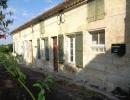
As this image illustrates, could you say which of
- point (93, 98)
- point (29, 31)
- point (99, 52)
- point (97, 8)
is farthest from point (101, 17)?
point (29, 31)

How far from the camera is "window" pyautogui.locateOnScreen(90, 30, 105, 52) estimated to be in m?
6.75

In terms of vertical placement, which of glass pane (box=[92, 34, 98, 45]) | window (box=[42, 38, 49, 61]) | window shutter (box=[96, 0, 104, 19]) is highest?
window shutter (box=[96, 0, 104, 19])

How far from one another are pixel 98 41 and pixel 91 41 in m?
0.46

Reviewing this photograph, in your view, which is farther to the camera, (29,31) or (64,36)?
(29,31)

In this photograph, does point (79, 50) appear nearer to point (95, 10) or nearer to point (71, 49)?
point (71, 49)

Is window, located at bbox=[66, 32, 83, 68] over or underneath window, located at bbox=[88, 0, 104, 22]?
underneath

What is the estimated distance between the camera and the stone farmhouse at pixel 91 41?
5.65 metres

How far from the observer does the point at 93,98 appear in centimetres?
553

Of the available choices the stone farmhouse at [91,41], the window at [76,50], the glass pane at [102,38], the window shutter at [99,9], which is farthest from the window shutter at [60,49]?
the window shutter at [99,9]

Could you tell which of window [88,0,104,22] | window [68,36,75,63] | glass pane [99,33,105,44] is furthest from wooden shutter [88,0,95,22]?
window [68,36,75,63]

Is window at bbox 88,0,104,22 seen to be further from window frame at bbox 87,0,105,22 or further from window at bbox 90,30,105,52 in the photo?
window at bbox 90,30,105,52

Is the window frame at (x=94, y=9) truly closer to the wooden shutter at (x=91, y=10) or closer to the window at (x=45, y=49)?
the wooden shutter at (x=91, y=10)

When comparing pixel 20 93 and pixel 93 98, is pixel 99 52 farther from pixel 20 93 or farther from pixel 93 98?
pixel 20 93

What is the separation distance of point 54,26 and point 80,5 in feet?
10.5
